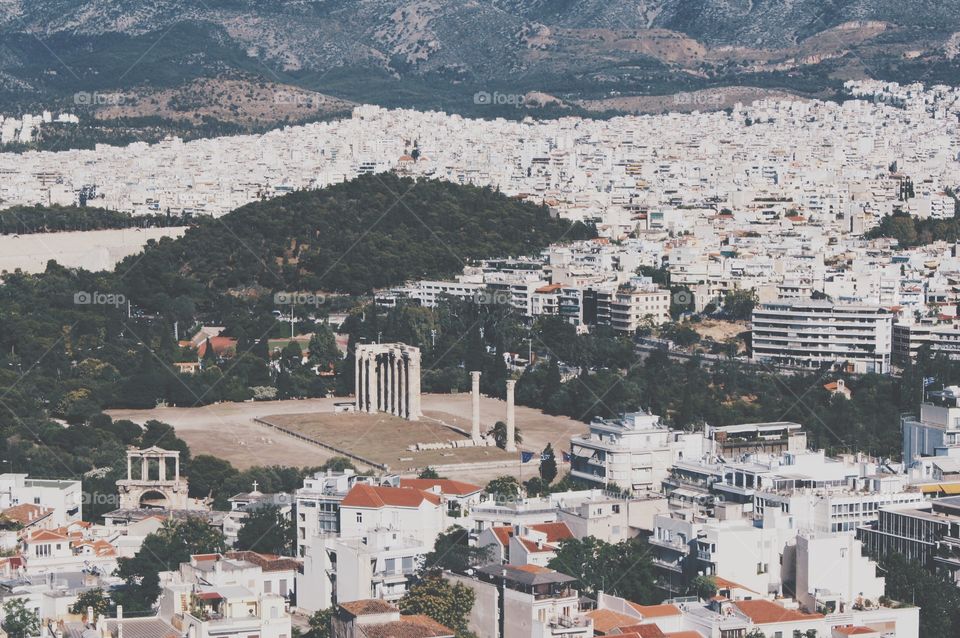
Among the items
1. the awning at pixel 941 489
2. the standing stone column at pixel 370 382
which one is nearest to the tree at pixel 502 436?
the standing stone column at pixel 370 382

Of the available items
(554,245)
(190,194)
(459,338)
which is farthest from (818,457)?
(190,194)

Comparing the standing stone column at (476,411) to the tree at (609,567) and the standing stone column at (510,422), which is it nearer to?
the standing stone column at (510,422)

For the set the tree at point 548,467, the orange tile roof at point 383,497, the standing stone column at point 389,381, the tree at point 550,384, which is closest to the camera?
the orange tile roof at point 383,497

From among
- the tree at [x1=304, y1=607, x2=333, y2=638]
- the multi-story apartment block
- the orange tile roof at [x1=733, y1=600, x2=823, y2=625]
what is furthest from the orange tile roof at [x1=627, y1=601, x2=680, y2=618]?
the tree at [x1=304, y1=607, x2=333, y2=638]

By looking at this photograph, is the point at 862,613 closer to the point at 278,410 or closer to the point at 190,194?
the point at 278,410

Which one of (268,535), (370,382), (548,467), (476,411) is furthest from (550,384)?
(268,535)

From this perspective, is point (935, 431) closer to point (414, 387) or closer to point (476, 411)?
point (476, 411)
